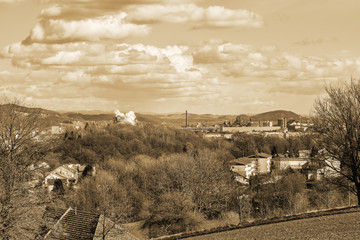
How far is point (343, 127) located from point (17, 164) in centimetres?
1978

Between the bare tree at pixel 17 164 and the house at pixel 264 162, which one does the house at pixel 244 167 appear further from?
the bare tree at pixel 17 164

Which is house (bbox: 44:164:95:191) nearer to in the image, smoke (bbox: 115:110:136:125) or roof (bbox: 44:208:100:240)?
roof (bbox: 44:208:100:240)

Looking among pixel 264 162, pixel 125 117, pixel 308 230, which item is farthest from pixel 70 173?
pixel 125 117

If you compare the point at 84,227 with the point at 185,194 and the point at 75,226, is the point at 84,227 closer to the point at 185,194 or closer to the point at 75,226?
the point at 75,226

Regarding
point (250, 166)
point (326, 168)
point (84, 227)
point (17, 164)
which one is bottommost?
point (250, 166)

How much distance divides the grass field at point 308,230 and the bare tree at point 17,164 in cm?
959

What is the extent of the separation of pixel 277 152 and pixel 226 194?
81.1 meters

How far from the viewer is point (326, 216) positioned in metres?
24.4

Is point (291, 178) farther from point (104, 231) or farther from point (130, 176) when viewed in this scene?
point (104, 231)

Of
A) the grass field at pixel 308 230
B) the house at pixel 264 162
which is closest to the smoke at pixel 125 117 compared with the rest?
the house at pixel 264 162

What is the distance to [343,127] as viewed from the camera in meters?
29.1

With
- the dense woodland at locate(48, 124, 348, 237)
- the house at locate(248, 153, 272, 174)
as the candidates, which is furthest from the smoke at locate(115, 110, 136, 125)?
the dense woodland at locate(48, 124, 348, 237)

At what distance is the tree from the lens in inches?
1121

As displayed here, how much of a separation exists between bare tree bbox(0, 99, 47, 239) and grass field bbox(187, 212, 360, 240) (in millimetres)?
9585
